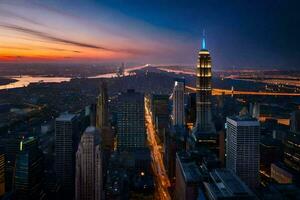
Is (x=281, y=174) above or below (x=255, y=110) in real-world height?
below

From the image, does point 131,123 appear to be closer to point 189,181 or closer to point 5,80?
point 5,80

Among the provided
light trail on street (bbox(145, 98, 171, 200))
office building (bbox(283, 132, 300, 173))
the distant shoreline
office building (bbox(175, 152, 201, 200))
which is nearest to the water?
the distant shoreline

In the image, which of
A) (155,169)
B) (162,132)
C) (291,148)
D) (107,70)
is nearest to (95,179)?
(155,169)

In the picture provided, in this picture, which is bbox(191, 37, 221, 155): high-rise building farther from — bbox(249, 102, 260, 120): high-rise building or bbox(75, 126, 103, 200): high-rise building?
bbox(75, 126, 103, 200): high-rise building

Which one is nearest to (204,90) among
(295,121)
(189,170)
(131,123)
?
(131,123)

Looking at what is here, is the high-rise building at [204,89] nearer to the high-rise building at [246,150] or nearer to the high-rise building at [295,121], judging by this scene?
the high-rise building at [295,121]

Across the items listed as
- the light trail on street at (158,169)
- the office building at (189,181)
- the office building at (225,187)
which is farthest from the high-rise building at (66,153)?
the office building at (225,187)
